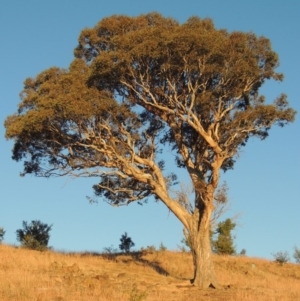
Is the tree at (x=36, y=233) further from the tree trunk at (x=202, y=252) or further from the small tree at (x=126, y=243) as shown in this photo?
the tree trunk at (x=202, y=252)

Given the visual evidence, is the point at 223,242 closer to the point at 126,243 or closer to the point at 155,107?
the point at 126,243

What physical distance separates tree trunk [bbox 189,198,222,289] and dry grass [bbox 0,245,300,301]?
514 mm

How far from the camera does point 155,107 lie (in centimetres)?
2539

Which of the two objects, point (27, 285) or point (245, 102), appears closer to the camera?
point (27, 285)

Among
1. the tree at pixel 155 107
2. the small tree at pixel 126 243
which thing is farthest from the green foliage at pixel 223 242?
the tree at pixel 155 107

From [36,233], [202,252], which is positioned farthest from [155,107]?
[36,233]

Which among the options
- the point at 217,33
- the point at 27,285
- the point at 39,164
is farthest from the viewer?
the point at 39,164

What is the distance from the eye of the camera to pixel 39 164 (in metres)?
27.5

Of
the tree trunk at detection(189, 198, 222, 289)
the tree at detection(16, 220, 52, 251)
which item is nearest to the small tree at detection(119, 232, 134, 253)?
the tree at detection(16, 220, 52, 251)

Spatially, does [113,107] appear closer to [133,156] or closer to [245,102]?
[133,156]

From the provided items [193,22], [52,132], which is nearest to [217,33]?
[193,22]

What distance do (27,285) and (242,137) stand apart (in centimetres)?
1180

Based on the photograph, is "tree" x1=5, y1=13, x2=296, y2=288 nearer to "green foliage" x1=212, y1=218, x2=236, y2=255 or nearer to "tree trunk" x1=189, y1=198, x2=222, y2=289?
"tree trunk" x1=189, y1=198, x2=222, y2=289

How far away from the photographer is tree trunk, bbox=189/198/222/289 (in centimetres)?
2367
